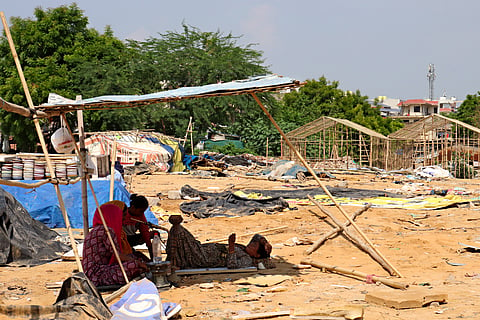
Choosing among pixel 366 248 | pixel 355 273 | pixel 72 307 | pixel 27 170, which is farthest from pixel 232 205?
pixel 72 307

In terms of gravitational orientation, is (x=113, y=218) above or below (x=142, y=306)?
above

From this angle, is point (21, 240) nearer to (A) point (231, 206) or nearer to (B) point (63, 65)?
(A) point (231, 206)

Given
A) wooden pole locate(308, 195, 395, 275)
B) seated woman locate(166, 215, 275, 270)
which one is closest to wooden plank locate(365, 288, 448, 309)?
wooden pole locate(308, 195, 395, 275)

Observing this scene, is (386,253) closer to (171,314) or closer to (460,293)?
(460,293)

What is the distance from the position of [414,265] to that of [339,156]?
83.0ft

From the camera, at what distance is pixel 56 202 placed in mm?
9977

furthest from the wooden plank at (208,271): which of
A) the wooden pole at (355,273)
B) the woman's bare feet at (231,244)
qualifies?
the wooden pole at (355,273)

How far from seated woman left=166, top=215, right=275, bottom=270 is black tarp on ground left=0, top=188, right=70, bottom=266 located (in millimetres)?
1988

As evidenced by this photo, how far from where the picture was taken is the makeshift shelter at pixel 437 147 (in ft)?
82.7

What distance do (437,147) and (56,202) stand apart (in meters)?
20.7

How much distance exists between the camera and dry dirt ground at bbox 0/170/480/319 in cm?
527

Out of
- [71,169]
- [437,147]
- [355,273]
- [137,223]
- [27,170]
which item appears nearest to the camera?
[355,273]

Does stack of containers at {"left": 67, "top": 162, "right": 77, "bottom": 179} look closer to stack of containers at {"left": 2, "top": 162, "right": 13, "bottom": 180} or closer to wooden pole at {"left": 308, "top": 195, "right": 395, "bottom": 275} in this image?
stack of containers at {"left": 2, "top": 162, "right": 13, "bottom": 180}

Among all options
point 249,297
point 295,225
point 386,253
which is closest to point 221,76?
point 295,225
